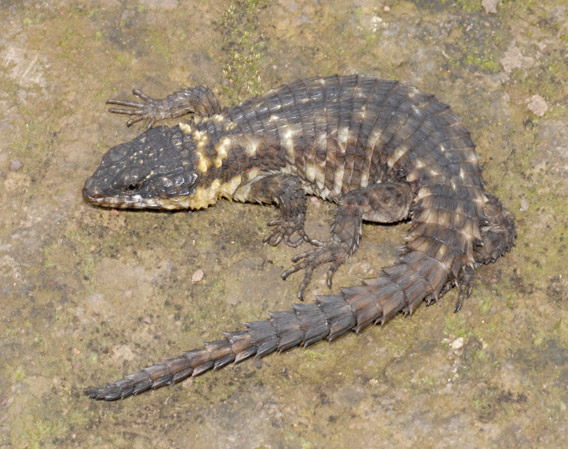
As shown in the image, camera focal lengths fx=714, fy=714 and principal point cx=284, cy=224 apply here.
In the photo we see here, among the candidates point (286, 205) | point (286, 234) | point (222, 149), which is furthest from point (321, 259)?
point (222, 149)

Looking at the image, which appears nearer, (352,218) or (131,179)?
(131,179)

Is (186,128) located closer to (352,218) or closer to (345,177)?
(345,177)

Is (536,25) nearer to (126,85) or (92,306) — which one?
(126,85)

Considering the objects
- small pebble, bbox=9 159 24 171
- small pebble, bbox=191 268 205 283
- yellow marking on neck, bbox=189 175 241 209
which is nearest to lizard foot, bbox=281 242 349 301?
small pebble, bbox=191 268 205 283

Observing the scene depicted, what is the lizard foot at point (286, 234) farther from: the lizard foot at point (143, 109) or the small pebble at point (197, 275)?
the lizard foot at point (143, 109)

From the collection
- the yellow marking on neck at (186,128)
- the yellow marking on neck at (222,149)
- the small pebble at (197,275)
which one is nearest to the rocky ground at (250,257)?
the small pebble at (197,275)
